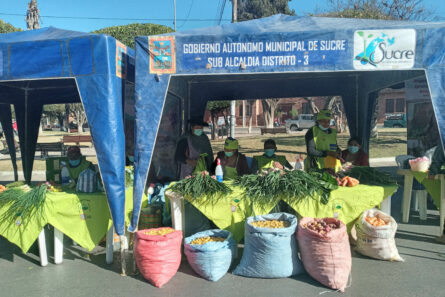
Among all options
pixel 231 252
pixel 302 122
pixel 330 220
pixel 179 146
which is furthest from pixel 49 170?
pixel 302 122

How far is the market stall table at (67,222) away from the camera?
13.0ft

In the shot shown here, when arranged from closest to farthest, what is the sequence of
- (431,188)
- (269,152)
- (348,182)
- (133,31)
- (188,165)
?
(348,182) → (431,188) → (269,152) → (188,165) → (133,31)

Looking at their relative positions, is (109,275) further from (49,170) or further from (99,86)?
(49,170)

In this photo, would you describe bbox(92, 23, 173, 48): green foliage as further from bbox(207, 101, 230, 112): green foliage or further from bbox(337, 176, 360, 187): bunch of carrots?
bbox(337, 176, 360, 187): bunch of carrots

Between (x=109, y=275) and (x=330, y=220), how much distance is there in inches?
104

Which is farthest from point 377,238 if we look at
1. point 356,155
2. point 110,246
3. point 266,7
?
point 266,7

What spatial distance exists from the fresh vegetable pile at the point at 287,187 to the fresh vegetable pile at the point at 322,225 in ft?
0.79

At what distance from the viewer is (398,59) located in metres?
3.85

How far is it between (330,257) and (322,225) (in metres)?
0.43

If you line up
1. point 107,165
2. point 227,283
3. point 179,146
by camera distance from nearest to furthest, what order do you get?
1. point 227,283
2. point 107,165
3. point 179,146

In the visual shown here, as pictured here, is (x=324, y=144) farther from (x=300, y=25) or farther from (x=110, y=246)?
(x=110, y=246)

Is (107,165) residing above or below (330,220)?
above

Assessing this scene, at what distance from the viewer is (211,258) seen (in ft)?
11.8

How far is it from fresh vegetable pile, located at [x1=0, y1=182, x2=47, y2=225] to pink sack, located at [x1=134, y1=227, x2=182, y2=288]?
1.31m
